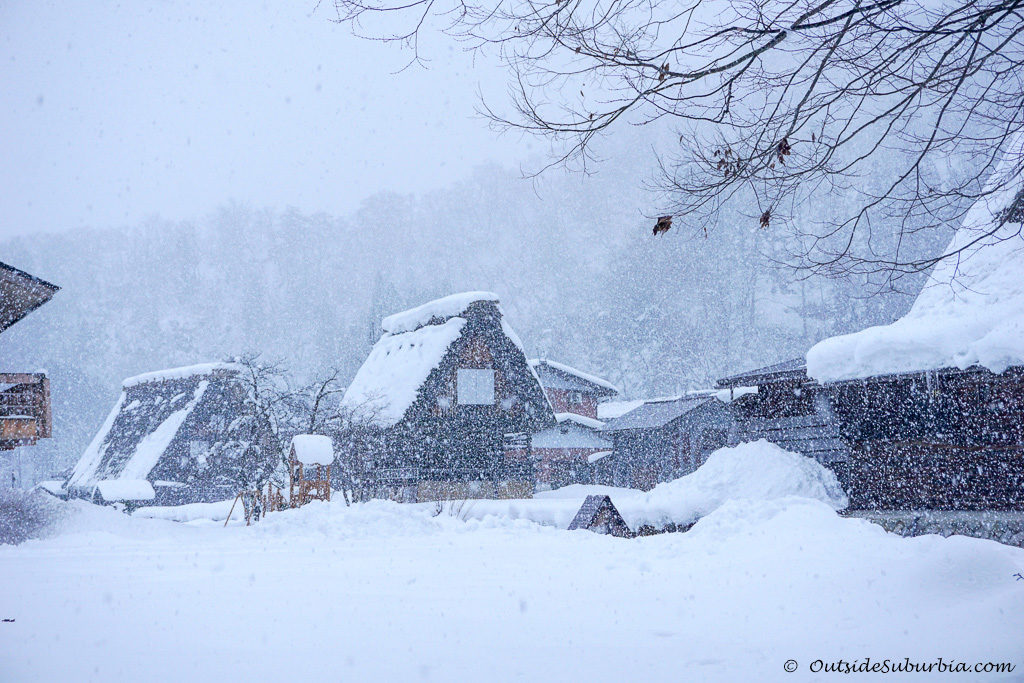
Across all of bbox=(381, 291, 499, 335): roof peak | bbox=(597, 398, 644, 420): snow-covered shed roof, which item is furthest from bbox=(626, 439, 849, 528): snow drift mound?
bbox=(597, 398, 644, 420): snow-covered shed roof

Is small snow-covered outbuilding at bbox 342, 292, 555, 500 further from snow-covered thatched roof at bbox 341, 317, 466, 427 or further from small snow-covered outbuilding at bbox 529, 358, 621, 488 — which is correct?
small snow-covered outbuilding at bbox 529, 358, 621, 488

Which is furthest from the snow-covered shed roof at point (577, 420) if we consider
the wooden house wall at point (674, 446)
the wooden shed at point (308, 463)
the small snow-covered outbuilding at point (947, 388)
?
the small snow-covered outbuilding at point (947, 388)

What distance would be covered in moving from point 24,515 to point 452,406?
10.6m

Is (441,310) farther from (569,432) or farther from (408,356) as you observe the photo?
(569,432)

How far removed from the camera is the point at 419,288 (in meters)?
65.6

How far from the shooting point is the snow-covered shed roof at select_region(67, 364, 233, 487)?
82.5 ft

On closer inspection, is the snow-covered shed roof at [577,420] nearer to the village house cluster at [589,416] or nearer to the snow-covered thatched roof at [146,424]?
the village house cluster at [589,416]

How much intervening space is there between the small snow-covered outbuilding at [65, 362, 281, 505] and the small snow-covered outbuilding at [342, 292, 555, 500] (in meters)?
6.28

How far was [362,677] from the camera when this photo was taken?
10.1ft

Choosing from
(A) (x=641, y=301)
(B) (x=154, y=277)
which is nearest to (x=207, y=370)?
(A) (x=641, y=301)

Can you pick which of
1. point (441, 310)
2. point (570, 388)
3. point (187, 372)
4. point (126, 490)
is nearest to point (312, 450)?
point (441, 310)

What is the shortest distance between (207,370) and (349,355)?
2719 cm

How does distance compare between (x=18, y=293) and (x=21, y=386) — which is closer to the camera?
(x=18, y=293)

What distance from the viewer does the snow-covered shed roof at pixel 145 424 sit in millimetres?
25141
